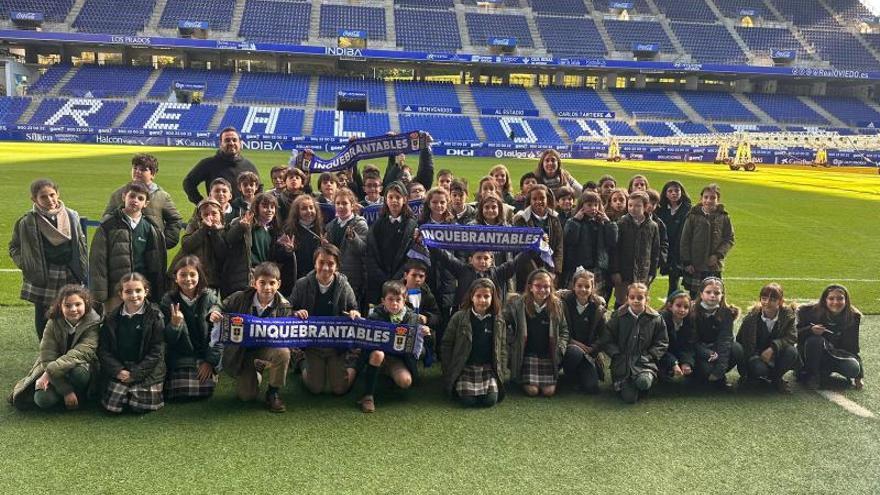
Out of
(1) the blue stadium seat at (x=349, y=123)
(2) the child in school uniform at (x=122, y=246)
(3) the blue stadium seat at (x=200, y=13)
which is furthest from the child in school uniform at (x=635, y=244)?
(3) the blue stadium seat at (x=200, y=13)

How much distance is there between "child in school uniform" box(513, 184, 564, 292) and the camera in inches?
251

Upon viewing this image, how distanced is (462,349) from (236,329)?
188cm

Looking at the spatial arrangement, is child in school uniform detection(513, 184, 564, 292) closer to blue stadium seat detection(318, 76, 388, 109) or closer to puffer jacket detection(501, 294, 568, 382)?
puffer jacket detection(501, 294, 568, 382)

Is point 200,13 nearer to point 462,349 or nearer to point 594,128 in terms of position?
point 594,128

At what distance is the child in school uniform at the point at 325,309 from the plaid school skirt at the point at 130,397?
1.21 metres

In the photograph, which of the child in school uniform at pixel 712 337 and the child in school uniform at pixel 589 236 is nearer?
the child in school uniform at pixel 712 337

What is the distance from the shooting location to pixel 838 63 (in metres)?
54.9

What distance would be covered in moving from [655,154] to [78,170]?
30950 mm

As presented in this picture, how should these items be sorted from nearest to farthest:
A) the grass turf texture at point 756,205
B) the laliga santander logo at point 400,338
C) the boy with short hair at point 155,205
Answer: the laliga santander logo at point 400,338 → the boy with short hair at point 155,205 → the grass turf texture at point 756,205

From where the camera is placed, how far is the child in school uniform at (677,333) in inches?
227

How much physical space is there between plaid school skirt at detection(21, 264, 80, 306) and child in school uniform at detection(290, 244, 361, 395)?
7.03 feet

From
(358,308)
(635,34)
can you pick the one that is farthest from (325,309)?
(635,34)

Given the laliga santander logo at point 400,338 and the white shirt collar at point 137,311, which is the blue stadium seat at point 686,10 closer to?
the laliga santander logo at point 400,338

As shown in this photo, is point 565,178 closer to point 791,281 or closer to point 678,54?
point 791,281
